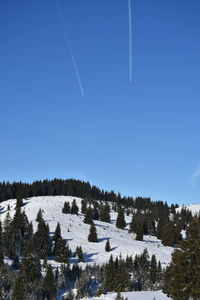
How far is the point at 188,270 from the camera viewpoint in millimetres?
35000

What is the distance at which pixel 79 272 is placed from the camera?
80625 mm

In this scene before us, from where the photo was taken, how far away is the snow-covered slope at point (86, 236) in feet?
326

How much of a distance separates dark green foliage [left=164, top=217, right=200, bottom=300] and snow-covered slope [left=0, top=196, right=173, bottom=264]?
186ft

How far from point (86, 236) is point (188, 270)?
77.9 meters

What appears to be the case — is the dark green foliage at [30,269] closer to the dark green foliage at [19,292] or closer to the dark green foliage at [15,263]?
the dark green foliage at [19,292]

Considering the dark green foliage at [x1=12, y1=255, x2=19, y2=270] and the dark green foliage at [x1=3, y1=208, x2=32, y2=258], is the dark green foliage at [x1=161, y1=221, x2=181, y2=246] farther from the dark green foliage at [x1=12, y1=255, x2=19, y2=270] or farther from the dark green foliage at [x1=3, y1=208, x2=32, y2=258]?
the dark green foliage at [x1=12, y1=255, x2=19, y2=270]

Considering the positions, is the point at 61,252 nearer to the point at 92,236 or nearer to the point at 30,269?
the point at 92,236

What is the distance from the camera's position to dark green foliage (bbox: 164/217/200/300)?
34.6 meters

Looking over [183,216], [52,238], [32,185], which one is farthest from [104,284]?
[32,185]

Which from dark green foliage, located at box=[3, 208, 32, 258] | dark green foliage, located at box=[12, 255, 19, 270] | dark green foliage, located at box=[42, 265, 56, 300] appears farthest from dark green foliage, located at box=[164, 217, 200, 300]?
dark green foliage, located at box=[3, 208, 32, 258]

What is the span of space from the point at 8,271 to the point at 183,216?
102 metres

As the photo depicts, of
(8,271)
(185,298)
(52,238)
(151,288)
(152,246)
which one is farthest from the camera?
(152,246)

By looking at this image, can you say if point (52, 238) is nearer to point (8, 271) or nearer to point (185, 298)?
point (8, 271)

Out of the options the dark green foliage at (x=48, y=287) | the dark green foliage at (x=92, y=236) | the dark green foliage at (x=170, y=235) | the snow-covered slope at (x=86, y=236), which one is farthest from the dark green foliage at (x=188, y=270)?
the dark green foliage at (x=170, y=235)
